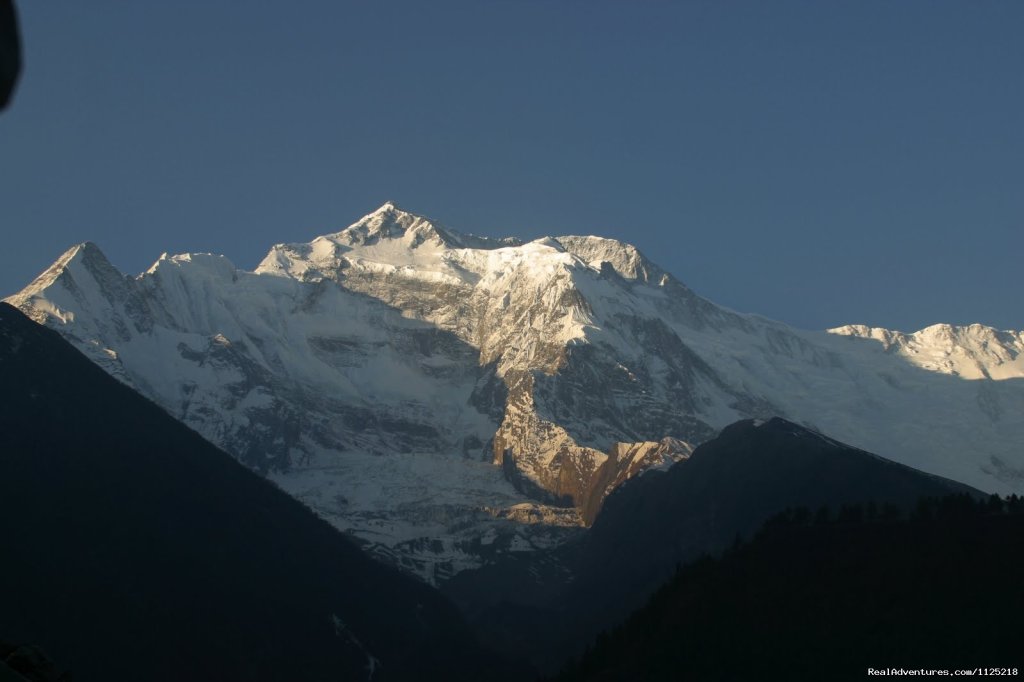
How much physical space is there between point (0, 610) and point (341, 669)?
4982 centimetres

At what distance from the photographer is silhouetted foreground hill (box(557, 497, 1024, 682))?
10369cm

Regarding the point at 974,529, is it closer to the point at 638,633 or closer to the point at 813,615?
the point at 813,615

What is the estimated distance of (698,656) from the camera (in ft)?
383

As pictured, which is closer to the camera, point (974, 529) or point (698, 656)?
point (698, 656)

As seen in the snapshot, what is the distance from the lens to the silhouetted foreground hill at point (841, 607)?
340ft

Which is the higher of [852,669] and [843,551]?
[843,551]

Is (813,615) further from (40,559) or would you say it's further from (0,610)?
(40,559)

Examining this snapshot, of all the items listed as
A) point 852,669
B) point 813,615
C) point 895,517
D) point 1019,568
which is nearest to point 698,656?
point 813,615

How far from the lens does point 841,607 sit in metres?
116

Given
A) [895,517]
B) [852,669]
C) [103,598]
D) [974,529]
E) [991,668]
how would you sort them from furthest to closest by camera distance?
[103,598]
[895,517]
[974,529]
[852,669]
[991,668]

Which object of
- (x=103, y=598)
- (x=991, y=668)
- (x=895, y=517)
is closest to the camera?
(x=991, y=668)

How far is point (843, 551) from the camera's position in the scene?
133 metres

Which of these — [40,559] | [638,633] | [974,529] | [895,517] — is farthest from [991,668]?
[40,559]

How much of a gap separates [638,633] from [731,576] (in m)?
9.67
